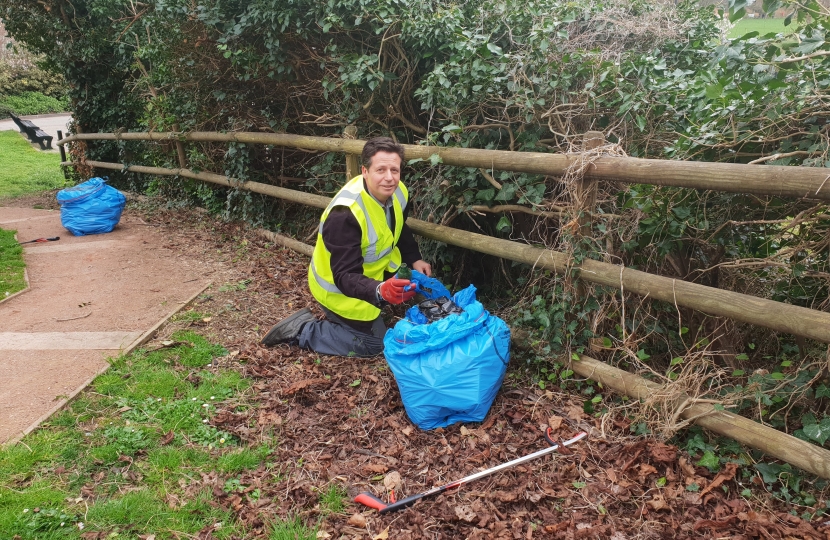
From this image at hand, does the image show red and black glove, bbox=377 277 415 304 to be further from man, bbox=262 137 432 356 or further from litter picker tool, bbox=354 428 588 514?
litter picker tool, bbox=354 428 588 514

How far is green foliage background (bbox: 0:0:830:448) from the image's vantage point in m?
2.80

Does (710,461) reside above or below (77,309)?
above

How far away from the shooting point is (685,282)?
9.49 ft

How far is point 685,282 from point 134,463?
2.95m

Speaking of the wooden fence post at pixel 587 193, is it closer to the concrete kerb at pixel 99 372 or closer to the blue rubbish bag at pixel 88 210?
the concrete kerb at pixel 99 372

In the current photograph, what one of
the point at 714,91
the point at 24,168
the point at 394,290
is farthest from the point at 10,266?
the point at 24,168

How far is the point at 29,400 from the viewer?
11.6ft

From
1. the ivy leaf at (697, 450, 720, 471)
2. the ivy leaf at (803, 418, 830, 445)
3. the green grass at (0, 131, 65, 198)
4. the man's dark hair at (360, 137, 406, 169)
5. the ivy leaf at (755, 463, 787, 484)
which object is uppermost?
the man's dark hair at (360, 137, 406, 169)

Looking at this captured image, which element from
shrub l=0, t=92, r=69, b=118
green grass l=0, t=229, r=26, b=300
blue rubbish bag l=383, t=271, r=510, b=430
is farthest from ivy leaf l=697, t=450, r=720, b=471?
shrub l=0, t=92, r=69, b=118

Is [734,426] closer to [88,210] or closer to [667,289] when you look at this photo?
[667,289]

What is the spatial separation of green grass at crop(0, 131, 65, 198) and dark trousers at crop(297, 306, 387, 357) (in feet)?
39.1

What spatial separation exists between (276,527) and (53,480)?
3.87 feet

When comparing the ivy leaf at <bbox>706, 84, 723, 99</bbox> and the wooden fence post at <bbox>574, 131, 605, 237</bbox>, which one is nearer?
the ivy leaf at <bbox>706, 84, 723, 99</bbox>

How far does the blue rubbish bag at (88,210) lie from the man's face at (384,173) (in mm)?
5707
